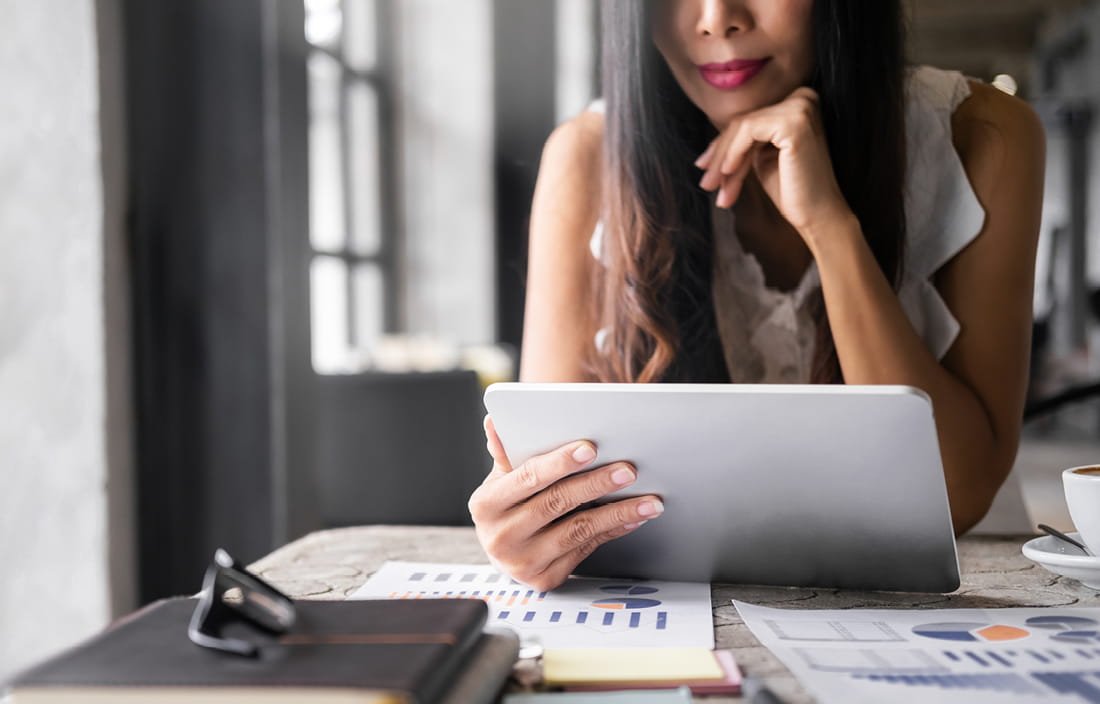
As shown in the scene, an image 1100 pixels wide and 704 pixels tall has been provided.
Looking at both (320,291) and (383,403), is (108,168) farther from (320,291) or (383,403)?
(320,291)

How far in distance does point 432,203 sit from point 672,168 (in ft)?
9.77

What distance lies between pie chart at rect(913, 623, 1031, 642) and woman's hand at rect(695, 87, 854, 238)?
0.59 m

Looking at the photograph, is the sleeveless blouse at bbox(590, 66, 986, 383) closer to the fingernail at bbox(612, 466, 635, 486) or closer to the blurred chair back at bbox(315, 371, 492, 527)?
the fingernail at bbox(612, 466, 635, 486)

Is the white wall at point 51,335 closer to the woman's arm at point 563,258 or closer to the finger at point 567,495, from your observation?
the woman's arm at point 563,258

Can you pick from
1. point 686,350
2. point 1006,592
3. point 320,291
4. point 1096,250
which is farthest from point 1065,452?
point 1006,592

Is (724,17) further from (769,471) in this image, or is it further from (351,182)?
(351,182)

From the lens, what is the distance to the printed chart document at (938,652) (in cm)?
46

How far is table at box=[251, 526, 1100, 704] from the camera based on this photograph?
1.87 ft

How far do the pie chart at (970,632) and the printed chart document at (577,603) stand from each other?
14cm

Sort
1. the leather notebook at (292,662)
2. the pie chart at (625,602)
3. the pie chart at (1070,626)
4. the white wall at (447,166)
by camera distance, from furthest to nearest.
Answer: the white wall at (447,166) < the pie chart at (625,602) < the pie chart at (1070,626) < the leather notebook at (292,662)

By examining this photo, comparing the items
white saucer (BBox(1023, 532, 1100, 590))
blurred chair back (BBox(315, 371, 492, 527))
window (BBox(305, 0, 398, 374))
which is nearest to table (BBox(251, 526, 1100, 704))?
white saucer (BBox(1023, 532, 1100, 590))

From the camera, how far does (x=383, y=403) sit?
224 centimetres

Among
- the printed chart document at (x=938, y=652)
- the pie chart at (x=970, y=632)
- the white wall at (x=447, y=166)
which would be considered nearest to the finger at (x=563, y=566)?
the printed chart document at (x=938, y=652)

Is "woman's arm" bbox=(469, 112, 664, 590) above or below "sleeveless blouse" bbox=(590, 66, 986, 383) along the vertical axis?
below
